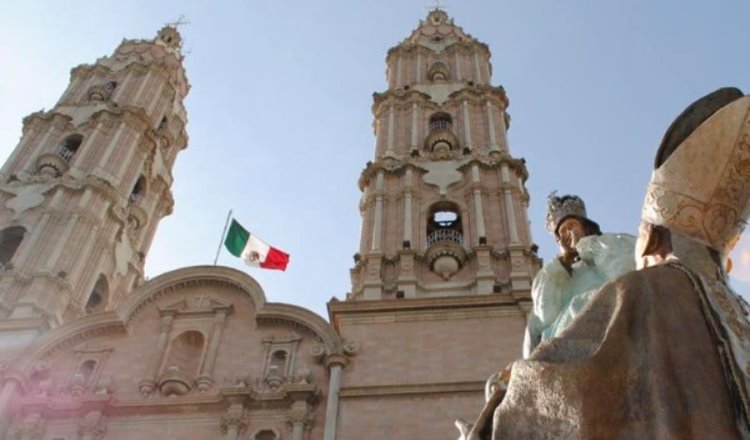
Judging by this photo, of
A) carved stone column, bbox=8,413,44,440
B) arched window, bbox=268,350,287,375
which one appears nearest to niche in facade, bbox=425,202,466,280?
arched window, bbox=268,350,287,375

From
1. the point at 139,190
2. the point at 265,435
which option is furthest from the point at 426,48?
the point at 265,435

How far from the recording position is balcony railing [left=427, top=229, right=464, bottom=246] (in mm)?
19594

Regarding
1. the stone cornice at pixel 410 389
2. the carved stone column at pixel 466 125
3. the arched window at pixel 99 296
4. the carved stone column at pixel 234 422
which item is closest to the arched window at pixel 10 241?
the arched window at pixel 99 296

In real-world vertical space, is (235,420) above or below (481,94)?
below

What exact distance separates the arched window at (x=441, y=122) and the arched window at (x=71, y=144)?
34.4 ft

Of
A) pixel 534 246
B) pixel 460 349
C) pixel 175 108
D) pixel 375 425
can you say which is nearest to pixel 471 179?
pixel 534 246

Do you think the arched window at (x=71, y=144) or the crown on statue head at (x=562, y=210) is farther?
the arched window at (x=71, y=144)

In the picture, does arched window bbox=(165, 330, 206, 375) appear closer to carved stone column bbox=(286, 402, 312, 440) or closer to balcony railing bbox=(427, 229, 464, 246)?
carved stone column bbox=(286, 402, 312, 440)

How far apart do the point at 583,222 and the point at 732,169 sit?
136 cm

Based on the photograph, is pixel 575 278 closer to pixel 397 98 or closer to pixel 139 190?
pixel 397 98

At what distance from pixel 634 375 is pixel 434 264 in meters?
15.5

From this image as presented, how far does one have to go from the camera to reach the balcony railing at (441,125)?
2428cm

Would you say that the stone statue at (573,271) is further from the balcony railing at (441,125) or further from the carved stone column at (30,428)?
the balcony railing at (441,125)

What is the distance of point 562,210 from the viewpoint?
17.7 ft
